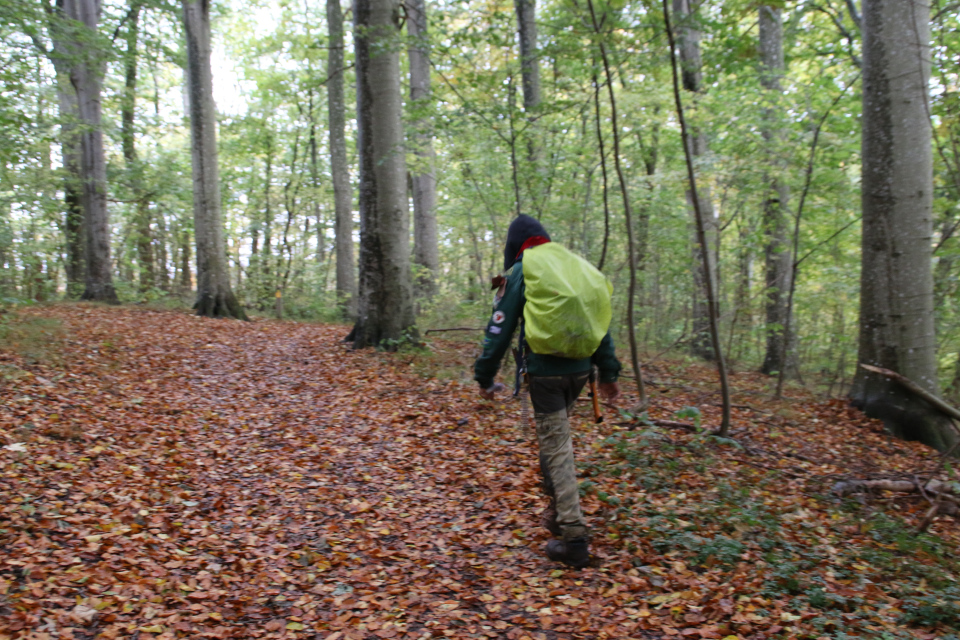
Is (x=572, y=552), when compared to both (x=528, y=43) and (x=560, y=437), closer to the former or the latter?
(x=560, y=437)

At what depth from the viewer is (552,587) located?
3742 mm

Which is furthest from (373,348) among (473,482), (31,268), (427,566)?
(31,268)

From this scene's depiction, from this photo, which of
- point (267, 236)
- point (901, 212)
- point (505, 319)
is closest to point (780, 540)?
point (505, 319)

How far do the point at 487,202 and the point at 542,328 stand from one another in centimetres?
766

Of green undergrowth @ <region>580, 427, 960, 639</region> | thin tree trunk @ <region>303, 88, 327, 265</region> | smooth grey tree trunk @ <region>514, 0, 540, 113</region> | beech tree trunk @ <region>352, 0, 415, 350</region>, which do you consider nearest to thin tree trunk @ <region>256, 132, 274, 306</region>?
thin tree trunk @ <region>303, 88, 327, 265</region>

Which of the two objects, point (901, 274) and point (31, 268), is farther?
point (31, 268)

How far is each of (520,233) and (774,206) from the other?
7.29m

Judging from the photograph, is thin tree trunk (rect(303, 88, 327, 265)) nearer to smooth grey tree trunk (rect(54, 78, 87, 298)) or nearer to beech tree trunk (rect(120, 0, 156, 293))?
beech tree trunk (rect(120, 0, 156, 293))

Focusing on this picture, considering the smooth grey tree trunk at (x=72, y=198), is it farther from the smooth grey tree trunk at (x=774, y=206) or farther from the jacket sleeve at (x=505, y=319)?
the smooth grey tree trunk at (x=774, y=206)

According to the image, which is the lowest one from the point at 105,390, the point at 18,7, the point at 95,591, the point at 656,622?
the point at 656,622

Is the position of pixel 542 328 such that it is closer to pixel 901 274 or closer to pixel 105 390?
pixel 901 274

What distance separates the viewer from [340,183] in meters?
15.9

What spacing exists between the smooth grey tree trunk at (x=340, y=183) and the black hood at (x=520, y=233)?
12.6 m

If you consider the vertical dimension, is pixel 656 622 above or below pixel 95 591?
below
